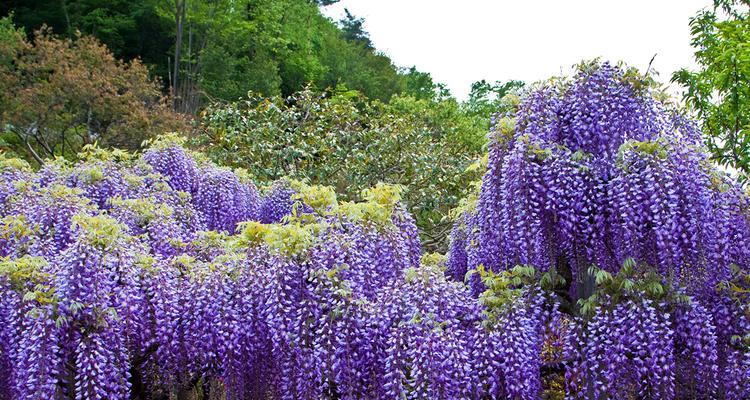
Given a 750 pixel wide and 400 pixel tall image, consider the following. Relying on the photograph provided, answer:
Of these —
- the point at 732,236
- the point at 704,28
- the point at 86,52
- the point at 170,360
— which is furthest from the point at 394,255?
the point at 86,52

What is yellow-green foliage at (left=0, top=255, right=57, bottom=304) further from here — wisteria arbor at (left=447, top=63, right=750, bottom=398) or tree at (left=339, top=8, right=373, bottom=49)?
tree at (left=339, top=8, right=373, bottom=49)

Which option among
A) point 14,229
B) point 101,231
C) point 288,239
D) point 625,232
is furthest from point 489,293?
point 14,229

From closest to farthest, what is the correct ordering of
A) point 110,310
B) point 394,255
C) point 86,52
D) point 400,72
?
point 110,310, point 394,255, point 86,52, point 400,72

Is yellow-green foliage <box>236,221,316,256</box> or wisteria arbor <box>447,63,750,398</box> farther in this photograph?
yellow-green foliage <box>236,221,316,256</box>

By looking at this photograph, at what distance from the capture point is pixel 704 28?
648 inches

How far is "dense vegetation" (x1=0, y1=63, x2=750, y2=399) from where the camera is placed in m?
5.86

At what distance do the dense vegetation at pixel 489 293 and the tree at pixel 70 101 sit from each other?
13164mm

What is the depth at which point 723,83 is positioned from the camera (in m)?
13.3

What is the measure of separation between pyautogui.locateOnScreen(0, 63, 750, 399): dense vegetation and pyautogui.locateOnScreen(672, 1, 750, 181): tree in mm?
7348

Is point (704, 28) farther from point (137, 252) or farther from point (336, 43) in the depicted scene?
point (336, 43)

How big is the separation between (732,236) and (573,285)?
1.42 m

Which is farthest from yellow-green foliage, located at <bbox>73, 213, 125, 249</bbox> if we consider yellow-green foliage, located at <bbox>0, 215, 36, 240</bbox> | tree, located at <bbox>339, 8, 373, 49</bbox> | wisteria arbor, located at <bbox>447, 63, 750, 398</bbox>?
tree, located at <bbox>339, 8, 373, 49</bbox>

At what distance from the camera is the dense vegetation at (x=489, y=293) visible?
19.2ft

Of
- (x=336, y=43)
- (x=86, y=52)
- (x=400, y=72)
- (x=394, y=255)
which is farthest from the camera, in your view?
(x=400, y=72)
